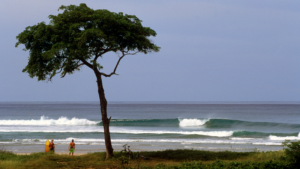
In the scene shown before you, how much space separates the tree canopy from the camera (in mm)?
13672

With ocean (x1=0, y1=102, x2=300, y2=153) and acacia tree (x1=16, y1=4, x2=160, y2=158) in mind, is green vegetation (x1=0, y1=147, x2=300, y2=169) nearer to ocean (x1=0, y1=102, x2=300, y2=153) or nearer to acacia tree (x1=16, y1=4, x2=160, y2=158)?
acacia tree (x1=16, y1=4, x2=160, y2=158)

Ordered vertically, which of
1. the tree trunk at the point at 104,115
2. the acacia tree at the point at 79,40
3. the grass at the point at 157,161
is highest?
the acacia tree at the point at 79,40

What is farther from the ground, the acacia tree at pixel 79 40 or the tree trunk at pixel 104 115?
the acacia tree at pixel 79 40

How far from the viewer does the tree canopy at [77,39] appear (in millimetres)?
13672

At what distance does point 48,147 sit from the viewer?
19.3m

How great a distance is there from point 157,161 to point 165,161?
38cm

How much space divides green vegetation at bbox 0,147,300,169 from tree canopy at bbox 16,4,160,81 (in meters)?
3.98

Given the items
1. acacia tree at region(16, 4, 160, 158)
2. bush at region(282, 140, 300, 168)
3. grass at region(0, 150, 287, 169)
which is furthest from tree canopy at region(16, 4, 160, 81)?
bush at region(282, 140, 300, 168)

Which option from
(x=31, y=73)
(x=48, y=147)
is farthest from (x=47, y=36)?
(x=48, y=147)

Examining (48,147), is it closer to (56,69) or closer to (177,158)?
(56,69)

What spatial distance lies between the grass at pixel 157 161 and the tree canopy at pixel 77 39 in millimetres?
3972

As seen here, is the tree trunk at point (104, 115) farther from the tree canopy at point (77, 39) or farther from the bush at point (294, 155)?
the bush at point (294, 155)

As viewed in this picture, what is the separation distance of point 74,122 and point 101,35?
143ft

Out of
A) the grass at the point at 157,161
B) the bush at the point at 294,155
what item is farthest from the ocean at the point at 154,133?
the bush at the point at 294,155
